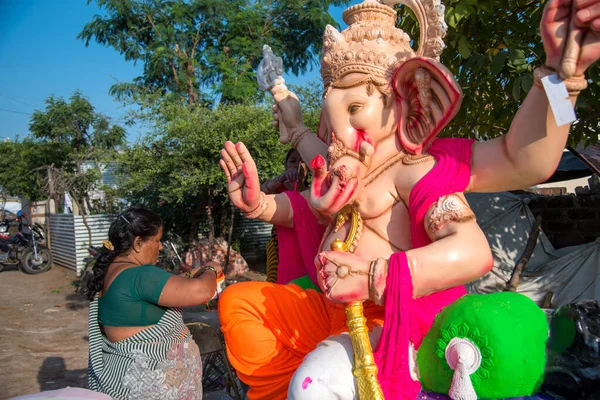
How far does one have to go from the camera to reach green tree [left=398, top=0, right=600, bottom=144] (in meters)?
2.70

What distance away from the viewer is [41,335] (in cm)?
615

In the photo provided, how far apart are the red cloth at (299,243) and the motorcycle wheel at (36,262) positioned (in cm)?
1016

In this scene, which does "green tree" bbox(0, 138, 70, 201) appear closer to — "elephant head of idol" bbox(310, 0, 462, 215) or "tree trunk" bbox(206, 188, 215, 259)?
"tree trunk" bbox(206, 188, 215, 259)

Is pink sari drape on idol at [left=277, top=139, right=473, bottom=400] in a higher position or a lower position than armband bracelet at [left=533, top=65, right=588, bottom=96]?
lower

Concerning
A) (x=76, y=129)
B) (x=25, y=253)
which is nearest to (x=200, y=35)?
(x=76, y=129)

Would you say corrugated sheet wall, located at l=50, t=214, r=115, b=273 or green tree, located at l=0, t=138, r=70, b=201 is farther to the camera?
green tree, located at l=0, t=138, r=70, b=201

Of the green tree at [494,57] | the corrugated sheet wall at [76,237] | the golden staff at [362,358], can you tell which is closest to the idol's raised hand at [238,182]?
the golden staff at [362,358]

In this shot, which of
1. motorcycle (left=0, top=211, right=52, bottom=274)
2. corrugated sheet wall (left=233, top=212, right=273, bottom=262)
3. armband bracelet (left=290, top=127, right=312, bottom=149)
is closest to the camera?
armband bracelet (left=290, top=127, right=312, bottom=149)

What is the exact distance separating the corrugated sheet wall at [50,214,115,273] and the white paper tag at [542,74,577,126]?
10333 millimetres

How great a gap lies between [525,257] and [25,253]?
10.0 metres

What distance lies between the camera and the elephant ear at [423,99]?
1.53 metres

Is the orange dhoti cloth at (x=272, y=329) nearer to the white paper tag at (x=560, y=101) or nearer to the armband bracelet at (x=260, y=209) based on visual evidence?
the armband bracelet at (x=260, y=209)

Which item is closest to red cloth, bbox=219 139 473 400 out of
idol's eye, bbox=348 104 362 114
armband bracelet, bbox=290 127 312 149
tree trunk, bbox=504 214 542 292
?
idol's eye, bbox=348 104 362 114

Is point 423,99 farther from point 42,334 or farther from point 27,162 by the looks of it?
point 27,162
